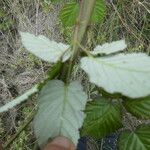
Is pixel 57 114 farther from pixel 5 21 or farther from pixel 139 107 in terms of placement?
pixel 5 21

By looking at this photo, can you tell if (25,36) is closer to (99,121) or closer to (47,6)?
(99,121)

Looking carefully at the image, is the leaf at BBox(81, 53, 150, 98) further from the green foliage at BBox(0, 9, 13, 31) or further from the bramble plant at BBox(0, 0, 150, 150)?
the green foliage at BBox(0, 9, 13, 31)

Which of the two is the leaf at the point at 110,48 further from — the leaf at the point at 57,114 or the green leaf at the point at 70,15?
the green leaf at the point at 70,15

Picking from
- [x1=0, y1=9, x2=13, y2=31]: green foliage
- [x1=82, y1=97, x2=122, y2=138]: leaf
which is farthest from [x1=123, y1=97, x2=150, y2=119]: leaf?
[x1=0, y1=9, x2=13, y2=31]: green foliage

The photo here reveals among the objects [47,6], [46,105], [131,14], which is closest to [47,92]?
[46,105]

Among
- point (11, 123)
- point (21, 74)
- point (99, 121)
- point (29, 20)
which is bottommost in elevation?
point (11, 123)
